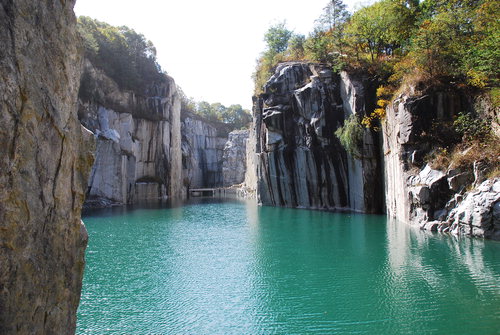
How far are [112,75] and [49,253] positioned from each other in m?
42.9

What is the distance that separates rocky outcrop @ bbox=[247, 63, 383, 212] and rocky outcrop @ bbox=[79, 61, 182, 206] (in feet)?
53.3

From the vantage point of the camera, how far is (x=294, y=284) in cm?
1107

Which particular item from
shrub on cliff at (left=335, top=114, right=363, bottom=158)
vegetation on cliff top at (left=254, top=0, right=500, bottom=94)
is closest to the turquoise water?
shrub on cliff at (left=335, top=114, right=363, bottom=158)

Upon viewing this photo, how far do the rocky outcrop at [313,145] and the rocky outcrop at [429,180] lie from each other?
2.50m

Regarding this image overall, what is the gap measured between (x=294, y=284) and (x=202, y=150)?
58992 millimetres

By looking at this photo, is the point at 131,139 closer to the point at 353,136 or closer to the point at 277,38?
the point at 277,38

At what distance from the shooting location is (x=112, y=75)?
43.5 m

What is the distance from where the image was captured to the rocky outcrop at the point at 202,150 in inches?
2482

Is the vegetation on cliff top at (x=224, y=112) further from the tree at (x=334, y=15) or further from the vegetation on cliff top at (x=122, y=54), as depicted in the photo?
the tree at (x=334, y=15)

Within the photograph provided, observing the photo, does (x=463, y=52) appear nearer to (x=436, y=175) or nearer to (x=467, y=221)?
(x=436, y=175)

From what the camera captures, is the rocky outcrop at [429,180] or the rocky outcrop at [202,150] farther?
the rocky outcrop at [202,150]

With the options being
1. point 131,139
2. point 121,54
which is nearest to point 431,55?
point 131,139

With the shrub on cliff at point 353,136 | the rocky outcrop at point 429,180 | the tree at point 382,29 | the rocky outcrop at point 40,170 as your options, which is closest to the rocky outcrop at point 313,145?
the shrub on cliff at point 353,136

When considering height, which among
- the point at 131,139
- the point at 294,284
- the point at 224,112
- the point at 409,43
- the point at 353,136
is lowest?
the point at 294,284
